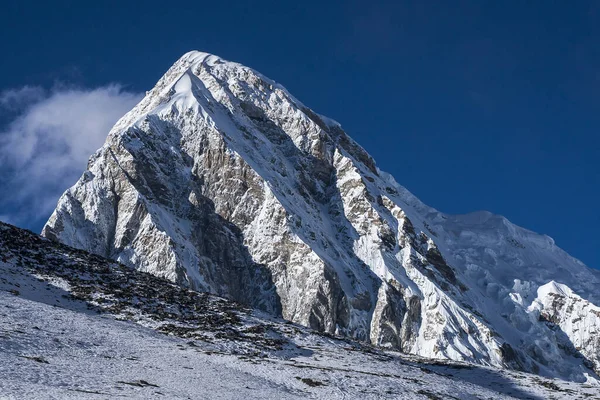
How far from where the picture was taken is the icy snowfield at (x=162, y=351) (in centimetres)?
3397

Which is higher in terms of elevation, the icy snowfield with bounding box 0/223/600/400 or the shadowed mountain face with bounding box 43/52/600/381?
the shadowed mountain face with bounding box 43/52/600/381

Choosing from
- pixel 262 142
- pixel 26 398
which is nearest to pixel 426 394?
pixel 26 398

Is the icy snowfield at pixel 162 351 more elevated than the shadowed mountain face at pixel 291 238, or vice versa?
the shadowed mountain face at pixel 291 238

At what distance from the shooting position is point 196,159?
16975 cm

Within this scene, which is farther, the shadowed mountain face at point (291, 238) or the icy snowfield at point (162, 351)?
the shadowed mountain face at point (291, 238)

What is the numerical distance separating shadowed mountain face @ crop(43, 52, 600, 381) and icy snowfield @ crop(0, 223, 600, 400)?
75.0m

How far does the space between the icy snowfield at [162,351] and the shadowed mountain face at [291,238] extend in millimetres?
75010

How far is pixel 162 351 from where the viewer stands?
4259 centimetres

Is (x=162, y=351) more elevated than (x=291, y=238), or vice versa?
(x=291, y=238)

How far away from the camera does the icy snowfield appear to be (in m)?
34.0

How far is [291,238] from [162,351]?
111330 mm

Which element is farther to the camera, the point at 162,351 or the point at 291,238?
the point at 291,238

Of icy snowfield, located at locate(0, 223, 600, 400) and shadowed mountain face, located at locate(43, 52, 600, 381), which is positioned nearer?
icy snowfield, located at locate(0, 223, 600, 400)

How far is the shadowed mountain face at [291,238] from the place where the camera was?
483ft
